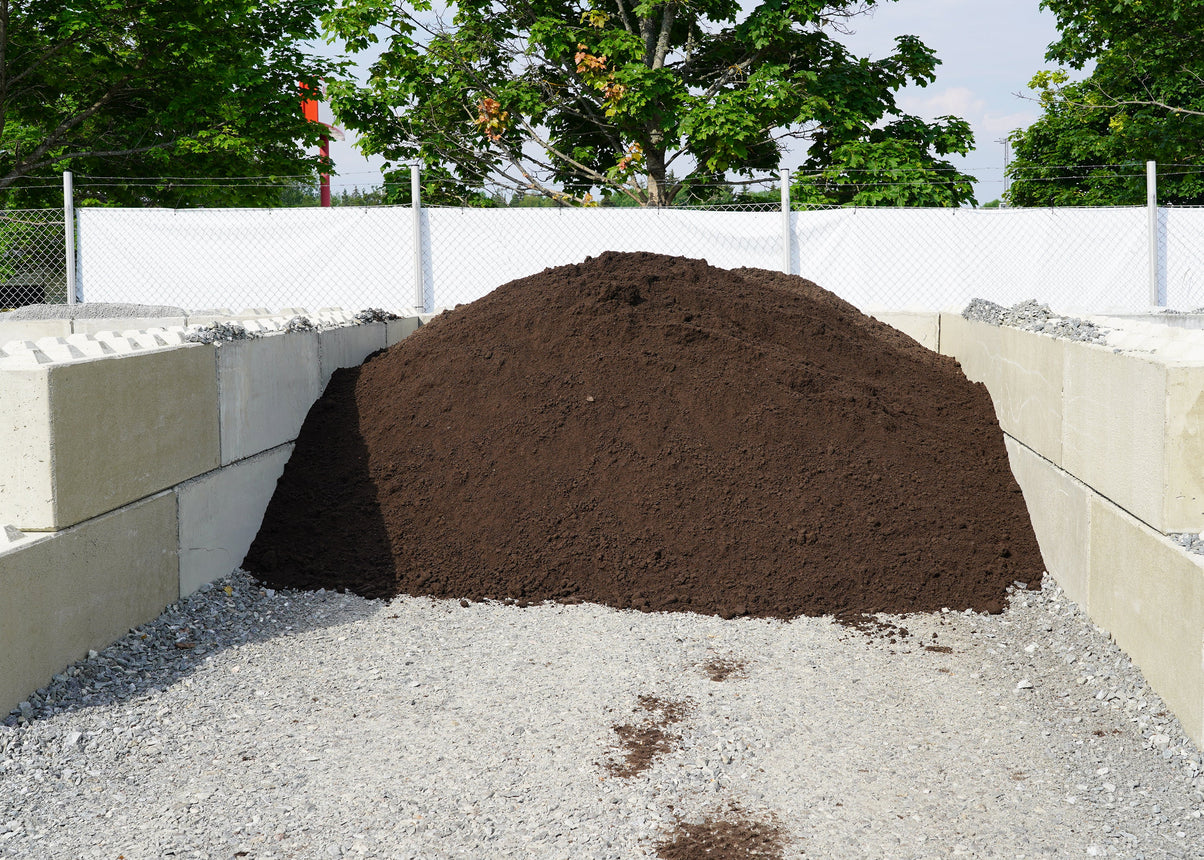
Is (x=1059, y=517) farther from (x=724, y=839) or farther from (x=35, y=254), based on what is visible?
(x=35, y=254)

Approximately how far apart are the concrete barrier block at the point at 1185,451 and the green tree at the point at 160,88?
1616cm

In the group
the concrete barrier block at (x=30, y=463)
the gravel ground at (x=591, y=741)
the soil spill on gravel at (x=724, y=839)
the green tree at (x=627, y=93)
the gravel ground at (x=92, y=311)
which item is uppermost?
the green tree at (x=627, y=93)

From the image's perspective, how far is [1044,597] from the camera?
15.3 ft

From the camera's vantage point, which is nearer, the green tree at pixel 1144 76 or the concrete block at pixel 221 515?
the concrete block at pixel 221 515

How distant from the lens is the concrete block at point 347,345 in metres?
6.38

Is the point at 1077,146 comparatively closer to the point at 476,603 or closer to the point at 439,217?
the point at 439,217

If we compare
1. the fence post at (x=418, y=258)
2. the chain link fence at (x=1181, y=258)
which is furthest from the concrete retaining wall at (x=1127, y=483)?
the fence post at (x=418, y=258)

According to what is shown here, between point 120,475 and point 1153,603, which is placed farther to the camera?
point 120,475

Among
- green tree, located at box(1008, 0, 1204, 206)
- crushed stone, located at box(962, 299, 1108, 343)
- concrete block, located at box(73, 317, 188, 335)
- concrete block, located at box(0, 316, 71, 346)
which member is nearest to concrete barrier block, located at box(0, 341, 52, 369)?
concrete block, located at box(73, 317, 188, 335)

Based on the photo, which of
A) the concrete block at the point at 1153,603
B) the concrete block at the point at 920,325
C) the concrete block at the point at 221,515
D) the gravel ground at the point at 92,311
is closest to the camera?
the concrete block at the point at 1153,603

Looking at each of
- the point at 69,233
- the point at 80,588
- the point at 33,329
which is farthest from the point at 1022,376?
the point at 69,233

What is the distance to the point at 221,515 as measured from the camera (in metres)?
4.90

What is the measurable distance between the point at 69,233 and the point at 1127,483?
949 cm

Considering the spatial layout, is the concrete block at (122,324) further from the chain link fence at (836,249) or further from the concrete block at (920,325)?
the concrete block at (920,325)
